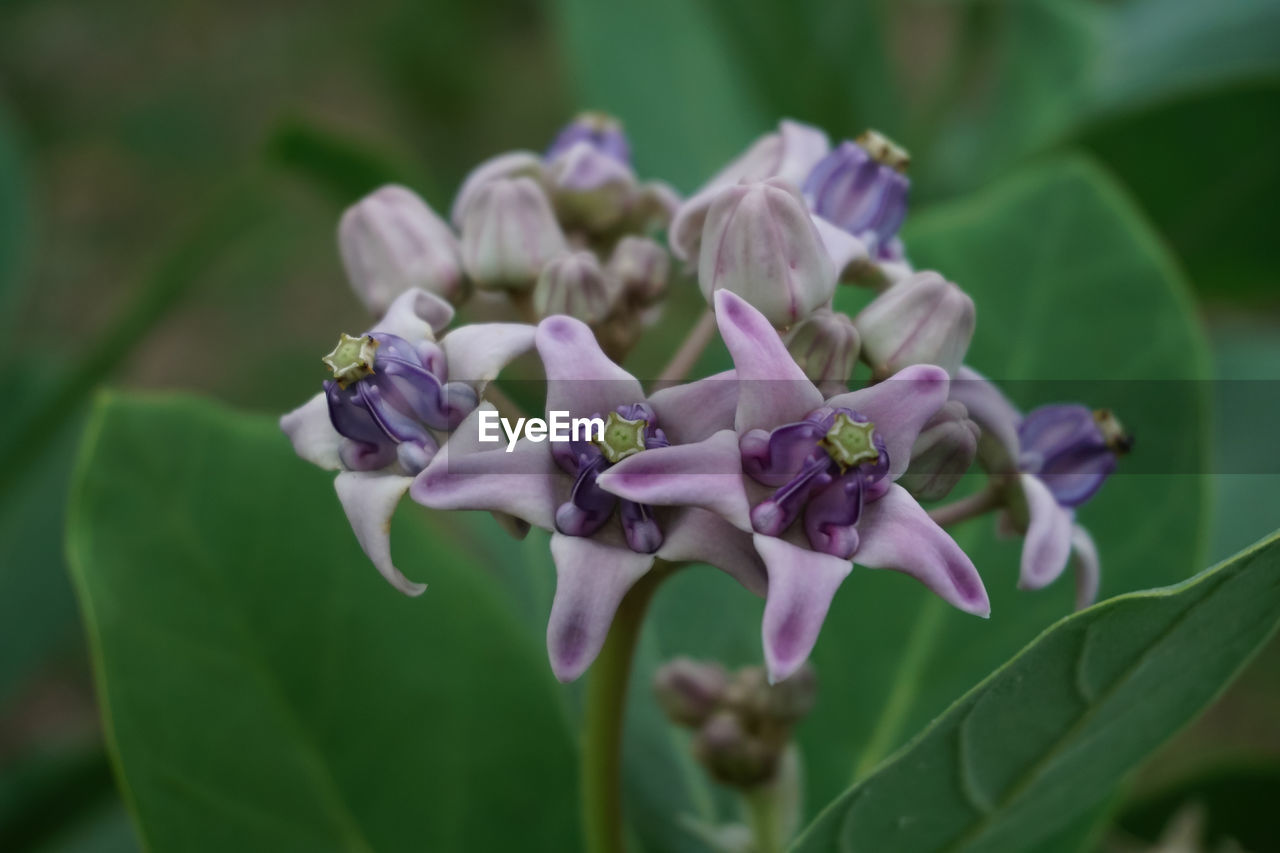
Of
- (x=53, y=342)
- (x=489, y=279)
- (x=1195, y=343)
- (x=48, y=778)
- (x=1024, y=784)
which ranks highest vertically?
(x=53, y=342)

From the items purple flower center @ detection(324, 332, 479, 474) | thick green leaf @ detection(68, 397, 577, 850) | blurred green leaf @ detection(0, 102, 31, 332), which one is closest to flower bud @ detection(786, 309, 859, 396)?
purple flower center @ detection(324, 332, 479, 474)

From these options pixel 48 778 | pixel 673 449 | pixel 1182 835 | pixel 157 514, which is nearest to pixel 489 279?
pixel 673 449

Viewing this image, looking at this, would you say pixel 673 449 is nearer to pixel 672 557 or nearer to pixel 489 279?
pixel 672 557

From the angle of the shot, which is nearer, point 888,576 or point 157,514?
point 157,514

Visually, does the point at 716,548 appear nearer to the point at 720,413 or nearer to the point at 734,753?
the point at 720,413

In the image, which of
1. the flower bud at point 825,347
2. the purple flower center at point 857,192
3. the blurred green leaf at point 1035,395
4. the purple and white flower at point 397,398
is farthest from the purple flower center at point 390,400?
the blurred green leaf at point 1035,395

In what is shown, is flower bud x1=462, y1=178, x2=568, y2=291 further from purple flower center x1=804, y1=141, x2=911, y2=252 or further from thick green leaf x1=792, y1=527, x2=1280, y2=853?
thick green leaf x1=792, y1=527, x2=1280, y2=853
